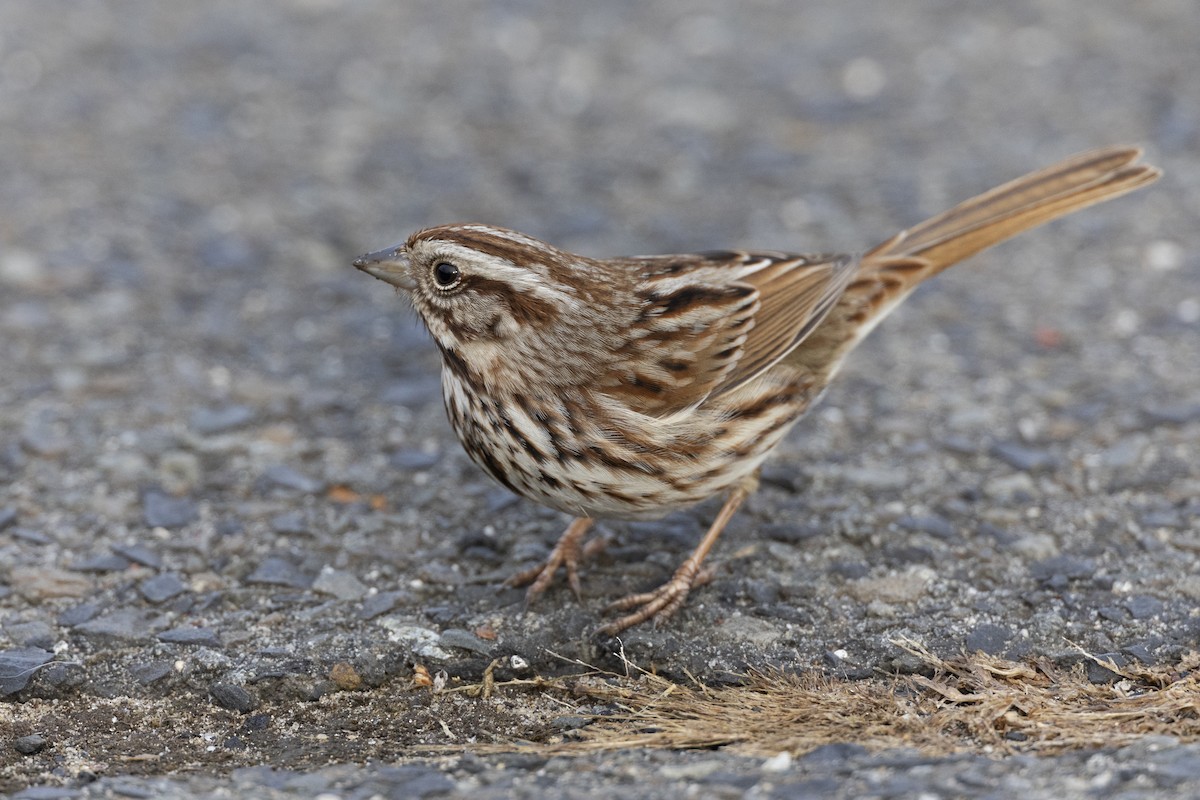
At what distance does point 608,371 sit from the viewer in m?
4.20

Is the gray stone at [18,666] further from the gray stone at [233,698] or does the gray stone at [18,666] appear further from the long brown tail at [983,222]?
the long brown tail at [983,222]

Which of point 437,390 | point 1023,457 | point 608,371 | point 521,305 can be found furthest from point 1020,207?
point 437,390

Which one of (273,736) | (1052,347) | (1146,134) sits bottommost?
(273,736)

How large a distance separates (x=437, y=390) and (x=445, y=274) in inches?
54.5

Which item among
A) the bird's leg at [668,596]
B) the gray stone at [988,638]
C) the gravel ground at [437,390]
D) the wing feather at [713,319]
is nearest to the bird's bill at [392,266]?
the wing feather at [713,319]

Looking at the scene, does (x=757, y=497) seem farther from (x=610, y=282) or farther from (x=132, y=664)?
(x=132, y=664)

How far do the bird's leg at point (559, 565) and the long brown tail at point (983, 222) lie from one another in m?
1.35

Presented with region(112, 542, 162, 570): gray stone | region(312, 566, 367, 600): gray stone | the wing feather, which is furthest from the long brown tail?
region(112, 542, 162, 570): gray stone

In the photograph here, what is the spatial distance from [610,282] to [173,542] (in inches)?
68.3

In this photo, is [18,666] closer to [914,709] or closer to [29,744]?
[29,744]

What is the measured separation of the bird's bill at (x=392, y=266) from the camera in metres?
4.30

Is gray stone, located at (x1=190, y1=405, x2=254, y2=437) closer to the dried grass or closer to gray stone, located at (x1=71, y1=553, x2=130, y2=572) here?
gray stone, located at (x1=71, y1=553, x2=130, y2=572)

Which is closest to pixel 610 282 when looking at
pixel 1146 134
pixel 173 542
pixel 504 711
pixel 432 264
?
pixel 432 264

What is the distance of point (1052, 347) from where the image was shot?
571cm
